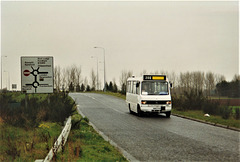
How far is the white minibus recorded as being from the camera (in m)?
22.1

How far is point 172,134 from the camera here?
1438 cm

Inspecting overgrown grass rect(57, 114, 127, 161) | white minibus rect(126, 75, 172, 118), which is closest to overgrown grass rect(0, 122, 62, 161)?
overgrown grass rect(57, 114, 127, 161)

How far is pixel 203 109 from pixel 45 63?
11.9 metres

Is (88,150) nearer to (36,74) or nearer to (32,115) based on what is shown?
(32,115)

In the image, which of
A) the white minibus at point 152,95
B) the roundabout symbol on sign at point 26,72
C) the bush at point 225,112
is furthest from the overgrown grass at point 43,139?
the bush at point 225,112

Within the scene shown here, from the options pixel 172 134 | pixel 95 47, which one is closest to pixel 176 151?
pixel 172 134

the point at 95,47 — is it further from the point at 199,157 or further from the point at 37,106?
the point at 199,157

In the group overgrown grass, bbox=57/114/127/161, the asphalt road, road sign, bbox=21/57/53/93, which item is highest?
road sign, bbox=21/57/53/93

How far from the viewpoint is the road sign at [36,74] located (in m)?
18.8

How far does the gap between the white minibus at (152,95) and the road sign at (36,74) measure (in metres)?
5.99

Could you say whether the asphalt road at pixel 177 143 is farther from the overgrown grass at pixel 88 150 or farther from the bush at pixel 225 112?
the bush at pixel 225 112

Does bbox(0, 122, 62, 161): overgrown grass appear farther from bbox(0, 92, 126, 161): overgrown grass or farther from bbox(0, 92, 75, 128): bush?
bbox(0, 92, 75, 128): bush

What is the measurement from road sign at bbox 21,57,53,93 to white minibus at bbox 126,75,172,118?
5991 mm

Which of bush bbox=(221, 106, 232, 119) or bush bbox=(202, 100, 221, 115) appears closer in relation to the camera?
bush bbox=(221, 106, 232, 119)
